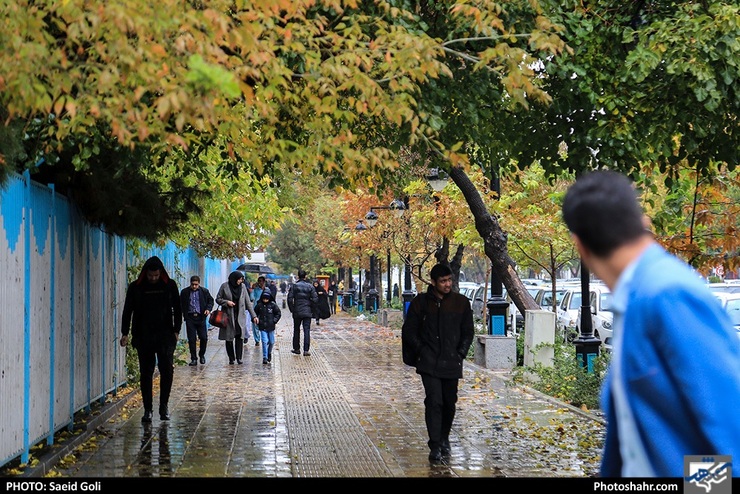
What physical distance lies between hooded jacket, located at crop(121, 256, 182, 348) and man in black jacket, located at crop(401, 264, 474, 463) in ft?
11.1

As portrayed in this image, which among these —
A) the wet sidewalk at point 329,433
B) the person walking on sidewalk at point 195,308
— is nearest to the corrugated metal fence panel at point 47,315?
the wet sidewalk at point 329,433

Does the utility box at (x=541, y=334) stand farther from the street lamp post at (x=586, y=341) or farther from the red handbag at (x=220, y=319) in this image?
the red handbag at (x=220, y=319)

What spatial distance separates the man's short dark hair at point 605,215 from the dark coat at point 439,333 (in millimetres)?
7112

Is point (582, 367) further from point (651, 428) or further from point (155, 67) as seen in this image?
point (651, 428)

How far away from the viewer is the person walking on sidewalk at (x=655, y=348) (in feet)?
8.95

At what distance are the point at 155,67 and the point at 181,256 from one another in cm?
2209

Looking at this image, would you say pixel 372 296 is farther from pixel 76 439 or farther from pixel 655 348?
pixel 655 348

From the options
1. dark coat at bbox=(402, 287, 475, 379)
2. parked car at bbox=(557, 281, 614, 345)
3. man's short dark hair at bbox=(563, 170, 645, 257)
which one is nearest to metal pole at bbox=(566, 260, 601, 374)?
dark coat at bbox=(402, 287, 475, 379)

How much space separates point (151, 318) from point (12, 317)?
12.4ft

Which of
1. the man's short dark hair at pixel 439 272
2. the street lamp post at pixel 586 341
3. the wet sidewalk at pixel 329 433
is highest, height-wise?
the man's short dark hair at pixel 439 272

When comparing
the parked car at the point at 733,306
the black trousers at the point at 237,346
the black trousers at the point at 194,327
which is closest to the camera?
the parked car at the point at 733,306

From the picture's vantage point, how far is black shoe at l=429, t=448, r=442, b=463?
32.6 feet

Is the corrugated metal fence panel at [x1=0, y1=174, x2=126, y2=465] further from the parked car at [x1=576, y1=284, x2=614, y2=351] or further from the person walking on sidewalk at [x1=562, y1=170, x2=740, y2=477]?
the parked car at [x1=576, y1=284, x2=614, y2=351]

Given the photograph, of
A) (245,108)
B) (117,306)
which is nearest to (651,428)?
(245,108)
